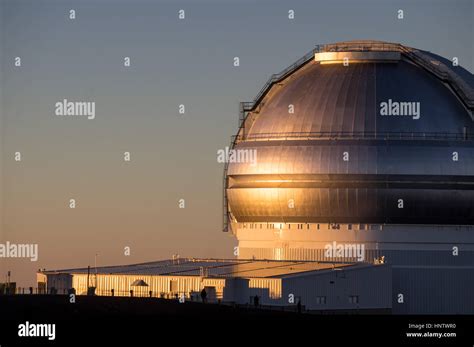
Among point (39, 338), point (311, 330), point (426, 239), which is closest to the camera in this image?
point (39, 338)

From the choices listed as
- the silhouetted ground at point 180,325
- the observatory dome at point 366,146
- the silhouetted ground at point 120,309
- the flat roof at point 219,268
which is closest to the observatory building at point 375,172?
the observatory dome at point 366,146

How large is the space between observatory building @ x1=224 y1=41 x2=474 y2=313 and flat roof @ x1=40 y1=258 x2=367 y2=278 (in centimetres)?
293

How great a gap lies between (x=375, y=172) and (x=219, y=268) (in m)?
10.9

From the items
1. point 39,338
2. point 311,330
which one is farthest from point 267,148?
point 39,338

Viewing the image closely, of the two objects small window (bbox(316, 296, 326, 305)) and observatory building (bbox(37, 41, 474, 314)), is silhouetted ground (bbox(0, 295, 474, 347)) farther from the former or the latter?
observatory building (bbox(37, 41, 474, 314))

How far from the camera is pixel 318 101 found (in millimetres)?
149375

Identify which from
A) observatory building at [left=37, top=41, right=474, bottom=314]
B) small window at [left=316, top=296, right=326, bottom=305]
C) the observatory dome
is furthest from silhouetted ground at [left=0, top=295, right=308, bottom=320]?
the observatory dome

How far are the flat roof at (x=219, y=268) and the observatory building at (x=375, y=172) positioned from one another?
293 centimetres

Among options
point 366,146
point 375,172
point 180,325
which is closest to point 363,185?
point 375,172

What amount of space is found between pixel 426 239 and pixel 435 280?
280cm

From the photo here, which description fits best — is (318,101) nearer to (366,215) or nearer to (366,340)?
(366,215)

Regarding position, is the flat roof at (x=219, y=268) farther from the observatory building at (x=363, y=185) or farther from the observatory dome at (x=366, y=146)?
the observatory dome at (x=366, y=146)

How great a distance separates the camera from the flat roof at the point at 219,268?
464 feet

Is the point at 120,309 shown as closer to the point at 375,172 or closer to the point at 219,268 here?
the point at 219,268
